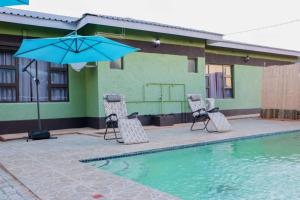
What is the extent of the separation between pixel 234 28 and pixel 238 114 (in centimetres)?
776

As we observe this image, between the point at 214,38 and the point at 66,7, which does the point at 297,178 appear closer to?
the point at 214,38

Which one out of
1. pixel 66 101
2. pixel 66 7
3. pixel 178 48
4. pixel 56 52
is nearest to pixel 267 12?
pixel 178 48

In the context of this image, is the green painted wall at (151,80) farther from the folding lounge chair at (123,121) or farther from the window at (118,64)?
the folding lounge chair at (123,121)

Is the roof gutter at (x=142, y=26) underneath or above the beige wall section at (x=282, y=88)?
above

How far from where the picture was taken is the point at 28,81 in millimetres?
10094

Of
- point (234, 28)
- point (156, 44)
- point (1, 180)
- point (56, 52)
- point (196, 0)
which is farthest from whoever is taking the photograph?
point (234, 28)

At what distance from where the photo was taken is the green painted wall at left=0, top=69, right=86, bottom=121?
9611mm

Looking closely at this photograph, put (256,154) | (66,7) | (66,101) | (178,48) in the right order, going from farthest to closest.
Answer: (66,7)
(178,48)
(66,101)
(256,154)

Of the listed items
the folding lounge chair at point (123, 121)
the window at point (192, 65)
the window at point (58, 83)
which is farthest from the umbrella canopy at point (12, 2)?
the window at point (192, 65)

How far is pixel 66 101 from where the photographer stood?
10648 mm

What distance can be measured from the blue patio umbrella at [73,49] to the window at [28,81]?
2604mm

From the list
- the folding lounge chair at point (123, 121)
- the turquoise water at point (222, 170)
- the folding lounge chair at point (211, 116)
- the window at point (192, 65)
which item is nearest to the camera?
the turquoise water at point (222, 170)

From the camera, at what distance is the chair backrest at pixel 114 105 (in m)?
8.20

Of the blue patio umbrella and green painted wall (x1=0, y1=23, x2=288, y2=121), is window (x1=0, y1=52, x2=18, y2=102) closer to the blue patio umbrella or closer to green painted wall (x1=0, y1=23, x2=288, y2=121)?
green painted wall (x1=0, y1=23, x2=288, y2=121)
